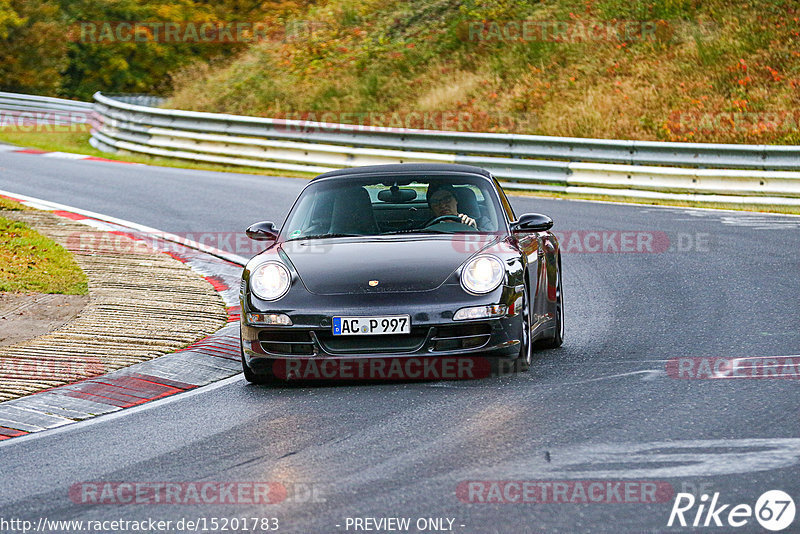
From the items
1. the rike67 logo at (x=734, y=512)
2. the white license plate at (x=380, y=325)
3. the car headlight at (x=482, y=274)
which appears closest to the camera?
the rike67 logo at (x=734, y=512)

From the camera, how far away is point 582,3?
106ft

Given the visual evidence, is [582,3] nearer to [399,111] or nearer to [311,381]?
[399,111]

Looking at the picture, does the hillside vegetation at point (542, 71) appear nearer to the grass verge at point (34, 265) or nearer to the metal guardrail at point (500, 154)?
the metal guardrail at point (500, 154)

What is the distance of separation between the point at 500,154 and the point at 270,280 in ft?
46.2

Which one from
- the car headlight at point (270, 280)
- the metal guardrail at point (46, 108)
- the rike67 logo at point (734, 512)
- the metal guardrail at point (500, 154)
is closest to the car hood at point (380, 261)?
the car headlight at point (270, 280)

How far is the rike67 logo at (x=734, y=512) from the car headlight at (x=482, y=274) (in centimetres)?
280

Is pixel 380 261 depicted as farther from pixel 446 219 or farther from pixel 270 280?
pixel 446 219

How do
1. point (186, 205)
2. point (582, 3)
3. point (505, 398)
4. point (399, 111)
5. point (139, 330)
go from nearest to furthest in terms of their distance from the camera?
point (505, 398), point (139, 330), point (186, 205), point (399, 111), point (582, 3)

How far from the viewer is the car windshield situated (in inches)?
339

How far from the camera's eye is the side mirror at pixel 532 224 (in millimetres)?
8516

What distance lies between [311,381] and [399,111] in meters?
21.8

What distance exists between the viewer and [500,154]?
21.5 meters

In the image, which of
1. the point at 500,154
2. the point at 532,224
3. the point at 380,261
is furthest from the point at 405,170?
the point at 500,154

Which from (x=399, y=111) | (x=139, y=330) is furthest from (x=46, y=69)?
(x=139, y=330)
